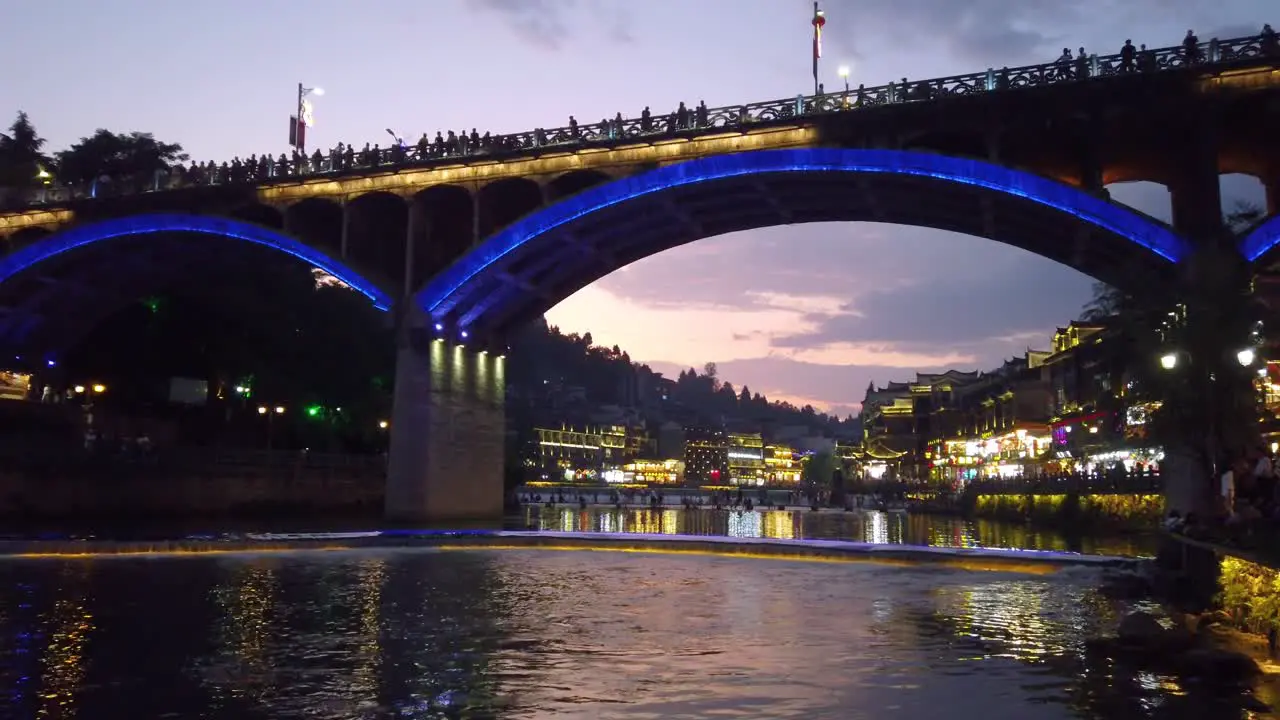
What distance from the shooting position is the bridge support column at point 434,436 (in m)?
47.0

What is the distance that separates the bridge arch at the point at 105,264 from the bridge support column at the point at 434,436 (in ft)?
10.7

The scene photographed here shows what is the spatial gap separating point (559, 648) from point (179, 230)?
150 feet

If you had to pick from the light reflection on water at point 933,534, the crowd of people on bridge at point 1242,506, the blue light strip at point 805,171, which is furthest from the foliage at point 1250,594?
the blue light strip at point 805,171

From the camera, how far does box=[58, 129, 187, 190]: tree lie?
76.6 meters

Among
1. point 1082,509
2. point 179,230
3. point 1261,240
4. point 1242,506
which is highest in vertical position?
point 179,230

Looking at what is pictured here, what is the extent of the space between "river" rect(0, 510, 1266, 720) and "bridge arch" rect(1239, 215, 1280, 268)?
670 inches

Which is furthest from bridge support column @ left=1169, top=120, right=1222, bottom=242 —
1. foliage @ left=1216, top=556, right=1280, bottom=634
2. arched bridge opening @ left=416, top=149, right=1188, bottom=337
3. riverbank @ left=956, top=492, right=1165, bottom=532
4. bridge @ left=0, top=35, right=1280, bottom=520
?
foliage @ left=1216, top=556, right=1280, bottom=634

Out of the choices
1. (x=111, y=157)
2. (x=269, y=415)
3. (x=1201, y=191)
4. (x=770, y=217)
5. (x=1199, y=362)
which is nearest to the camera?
(x=1199, y=362)

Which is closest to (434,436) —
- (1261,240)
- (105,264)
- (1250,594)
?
(105,264)

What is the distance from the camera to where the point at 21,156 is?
276 feet

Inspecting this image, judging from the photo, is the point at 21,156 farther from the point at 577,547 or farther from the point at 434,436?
the point at 577,547

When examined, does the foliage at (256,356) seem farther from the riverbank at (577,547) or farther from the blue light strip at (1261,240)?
the blue light strip at (1261,240)

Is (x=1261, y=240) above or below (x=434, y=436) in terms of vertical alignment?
above

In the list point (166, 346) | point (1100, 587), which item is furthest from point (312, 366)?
point (1100, 587)
